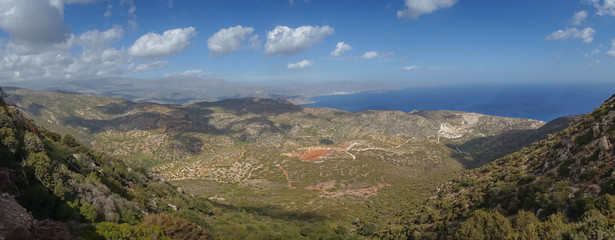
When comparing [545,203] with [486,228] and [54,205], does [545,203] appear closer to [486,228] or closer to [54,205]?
[486,228]

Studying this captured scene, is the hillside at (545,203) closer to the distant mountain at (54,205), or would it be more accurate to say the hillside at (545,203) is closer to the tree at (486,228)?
the tree at (486,228)

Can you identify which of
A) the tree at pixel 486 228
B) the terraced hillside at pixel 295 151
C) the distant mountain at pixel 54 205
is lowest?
the terraced hillside at pixel 295 151

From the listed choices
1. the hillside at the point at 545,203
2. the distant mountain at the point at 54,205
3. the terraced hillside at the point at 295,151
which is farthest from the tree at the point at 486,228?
the distant mountain at the point at 54,205

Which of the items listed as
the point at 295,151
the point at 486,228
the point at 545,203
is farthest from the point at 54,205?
the point at 295,151

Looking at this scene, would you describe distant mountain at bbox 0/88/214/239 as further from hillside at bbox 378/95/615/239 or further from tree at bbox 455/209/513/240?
hillside at bbox 378/95/615/239

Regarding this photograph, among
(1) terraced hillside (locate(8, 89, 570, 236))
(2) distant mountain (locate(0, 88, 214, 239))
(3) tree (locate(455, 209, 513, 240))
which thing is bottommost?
(1) terraced hillside (locate(8, 89, 570, 236))

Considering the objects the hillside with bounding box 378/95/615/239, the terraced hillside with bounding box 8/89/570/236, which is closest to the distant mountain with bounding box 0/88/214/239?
the hillside with bounding box 378/95/615/239

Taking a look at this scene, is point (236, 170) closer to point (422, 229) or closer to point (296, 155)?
point (296, 155)
